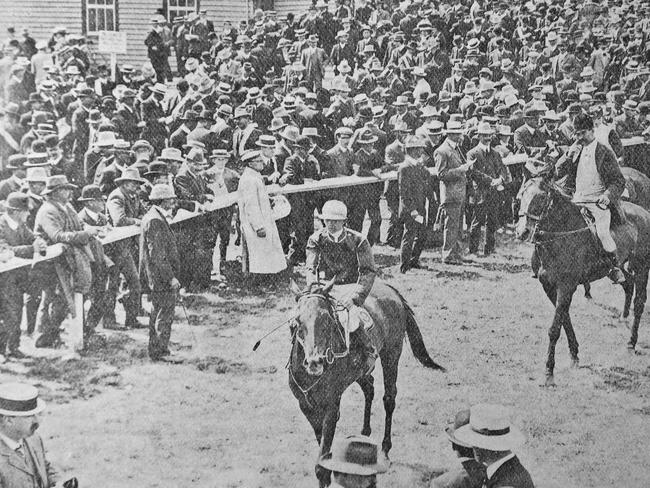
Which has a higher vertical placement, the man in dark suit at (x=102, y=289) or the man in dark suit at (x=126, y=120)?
the man in dark suit at (x=126, y=120)

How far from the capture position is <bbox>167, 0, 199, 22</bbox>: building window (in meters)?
7.18

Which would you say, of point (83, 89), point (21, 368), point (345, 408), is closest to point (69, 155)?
point (83, 89)

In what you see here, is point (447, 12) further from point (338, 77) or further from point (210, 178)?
point (210, 178)

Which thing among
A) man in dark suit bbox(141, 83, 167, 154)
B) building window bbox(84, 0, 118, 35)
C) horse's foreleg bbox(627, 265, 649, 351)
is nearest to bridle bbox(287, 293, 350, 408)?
horse's foreleg bbox(627, 265, 649, 351)

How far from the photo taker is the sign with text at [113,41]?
7.06 m

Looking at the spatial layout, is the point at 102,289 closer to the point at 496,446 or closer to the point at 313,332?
the point at 313,332

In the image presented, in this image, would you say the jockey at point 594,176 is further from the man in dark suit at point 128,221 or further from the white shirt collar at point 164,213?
the man in dark suit at point 128,221

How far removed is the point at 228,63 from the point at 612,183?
256 inches

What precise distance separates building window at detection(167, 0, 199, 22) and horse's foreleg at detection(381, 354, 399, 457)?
318cm

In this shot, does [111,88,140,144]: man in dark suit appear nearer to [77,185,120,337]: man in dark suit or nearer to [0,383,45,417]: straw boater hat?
[77,185,120,337]: man in dark suit

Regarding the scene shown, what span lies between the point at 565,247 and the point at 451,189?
109cm

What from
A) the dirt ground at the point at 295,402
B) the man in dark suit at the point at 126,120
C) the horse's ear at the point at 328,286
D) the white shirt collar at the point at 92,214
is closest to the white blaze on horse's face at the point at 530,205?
the dirt ground at the point at 295,402

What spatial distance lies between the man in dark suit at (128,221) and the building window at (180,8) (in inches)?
52.3

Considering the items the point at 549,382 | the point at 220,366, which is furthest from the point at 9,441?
the point at 549,382
